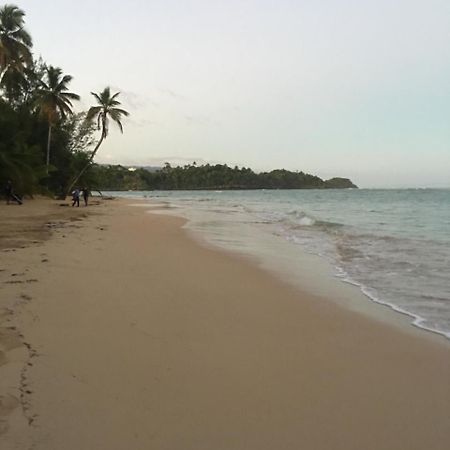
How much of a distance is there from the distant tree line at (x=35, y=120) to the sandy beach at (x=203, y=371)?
2242 centimetres

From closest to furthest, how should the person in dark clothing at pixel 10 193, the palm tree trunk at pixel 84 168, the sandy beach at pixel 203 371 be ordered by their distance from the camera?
the sandy beach at pixel 203 371 < the person in dark clothing at pixel 10 193 < the palm tree trunk at pixel 84 168

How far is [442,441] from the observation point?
2.89 metres

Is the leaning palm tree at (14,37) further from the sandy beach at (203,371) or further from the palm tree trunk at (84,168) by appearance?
the sandy beach at (203,371)

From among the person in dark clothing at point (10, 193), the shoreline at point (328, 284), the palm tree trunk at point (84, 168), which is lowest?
the shoreline at point (328, 284)

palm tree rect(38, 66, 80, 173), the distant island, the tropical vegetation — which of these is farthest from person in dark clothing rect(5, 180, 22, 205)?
the distant island

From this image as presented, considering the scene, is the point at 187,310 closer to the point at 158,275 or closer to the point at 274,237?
the point at 158,275

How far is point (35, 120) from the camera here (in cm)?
3988

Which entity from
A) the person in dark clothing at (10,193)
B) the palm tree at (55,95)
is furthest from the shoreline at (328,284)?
the palm tree at (55,95)

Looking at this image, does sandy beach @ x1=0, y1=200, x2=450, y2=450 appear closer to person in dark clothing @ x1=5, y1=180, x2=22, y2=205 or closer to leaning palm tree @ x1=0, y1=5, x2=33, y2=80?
person in dark clothing @ x1=5, y1=180, x2=22, y2=205

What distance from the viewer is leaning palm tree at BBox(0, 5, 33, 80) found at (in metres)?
34.0

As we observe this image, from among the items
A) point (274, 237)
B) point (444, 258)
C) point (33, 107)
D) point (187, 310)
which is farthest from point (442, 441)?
point (33, 107)

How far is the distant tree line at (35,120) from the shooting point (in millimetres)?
28766

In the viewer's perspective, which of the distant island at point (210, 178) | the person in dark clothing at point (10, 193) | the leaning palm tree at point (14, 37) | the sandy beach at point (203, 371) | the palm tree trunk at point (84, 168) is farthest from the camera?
the distant island at point (210, 178)

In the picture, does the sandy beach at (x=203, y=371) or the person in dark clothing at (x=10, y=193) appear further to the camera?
the person in dark clothing at (x=10, y=193)
